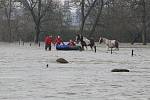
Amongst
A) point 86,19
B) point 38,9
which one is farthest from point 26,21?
point 38,9

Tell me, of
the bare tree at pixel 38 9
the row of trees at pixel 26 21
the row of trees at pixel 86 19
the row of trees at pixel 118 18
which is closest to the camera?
the row of trees at pixel 118 18

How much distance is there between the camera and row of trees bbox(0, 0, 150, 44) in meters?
84.1

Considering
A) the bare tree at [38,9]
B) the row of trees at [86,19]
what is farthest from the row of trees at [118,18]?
the bare tree at [38,9]

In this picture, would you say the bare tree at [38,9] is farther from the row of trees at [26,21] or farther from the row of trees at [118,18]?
the row of trees at [118,18]

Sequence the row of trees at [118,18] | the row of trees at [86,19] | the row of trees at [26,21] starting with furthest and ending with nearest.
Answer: the row of trees at [26,21], the row of trees at [86,19], the row of trees at [118,18]

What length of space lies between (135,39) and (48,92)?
70243 millimetres

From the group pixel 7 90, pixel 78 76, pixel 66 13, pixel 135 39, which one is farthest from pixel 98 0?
pixel 7 90

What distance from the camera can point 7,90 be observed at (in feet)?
58.7

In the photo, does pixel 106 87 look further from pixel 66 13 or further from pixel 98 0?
pixel 66 13

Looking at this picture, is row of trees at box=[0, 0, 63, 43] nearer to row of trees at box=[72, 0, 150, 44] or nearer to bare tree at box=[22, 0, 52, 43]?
bare tree at box=[22, 0, 52, 43]

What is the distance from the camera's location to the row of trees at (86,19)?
276ft

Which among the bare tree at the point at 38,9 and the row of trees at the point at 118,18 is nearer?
the row of trees at the point at 118,18

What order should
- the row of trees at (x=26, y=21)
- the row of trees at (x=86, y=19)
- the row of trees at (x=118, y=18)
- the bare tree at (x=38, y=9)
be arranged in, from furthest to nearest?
the row of trees at (x=26, y=21), the bare tree at (x=38, y=9), the row of trees at (x=86, y=19), the row of trees at (x=118, y=18)

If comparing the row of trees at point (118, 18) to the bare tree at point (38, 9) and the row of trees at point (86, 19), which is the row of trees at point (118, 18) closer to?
the row of trees at point (86, 19)
